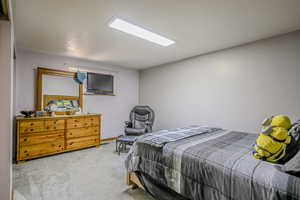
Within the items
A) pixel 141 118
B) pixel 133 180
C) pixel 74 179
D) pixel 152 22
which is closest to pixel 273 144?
pixel 133 180

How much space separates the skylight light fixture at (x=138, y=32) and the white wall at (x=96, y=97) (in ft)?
7.60

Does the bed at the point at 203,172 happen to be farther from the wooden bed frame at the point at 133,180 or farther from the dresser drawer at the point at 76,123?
the dresser drawer at the point at 76,123

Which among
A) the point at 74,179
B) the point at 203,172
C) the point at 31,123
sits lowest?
the point at 74,179

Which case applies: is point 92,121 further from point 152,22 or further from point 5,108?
point 152,22

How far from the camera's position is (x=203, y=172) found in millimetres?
1329

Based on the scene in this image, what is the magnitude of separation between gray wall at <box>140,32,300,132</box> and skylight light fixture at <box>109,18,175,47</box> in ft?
4.21

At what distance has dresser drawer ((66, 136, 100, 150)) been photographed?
349 cm

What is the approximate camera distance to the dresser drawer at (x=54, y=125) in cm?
320

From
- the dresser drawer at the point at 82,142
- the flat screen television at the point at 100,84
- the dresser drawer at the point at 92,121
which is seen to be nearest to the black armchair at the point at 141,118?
the dresser drawer at the point at 92,121

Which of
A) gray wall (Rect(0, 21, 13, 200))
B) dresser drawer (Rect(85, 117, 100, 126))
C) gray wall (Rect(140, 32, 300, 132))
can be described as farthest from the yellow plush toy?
dresser drawer (Rect(85, 117, 100, 126))

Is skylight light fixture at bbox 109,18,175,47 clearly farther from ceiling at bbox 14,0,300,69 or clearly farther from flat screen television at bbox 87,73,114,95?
flat screen television at bbox 87,73,114,95

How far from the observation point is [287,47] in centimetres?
253

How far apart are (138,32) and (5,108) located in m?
2.13

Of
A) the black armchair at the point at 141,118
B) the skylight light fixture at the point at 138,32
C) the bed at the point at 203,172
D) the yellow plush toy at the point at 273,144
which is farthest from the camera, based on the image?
the black armchair at the point at 141,118
